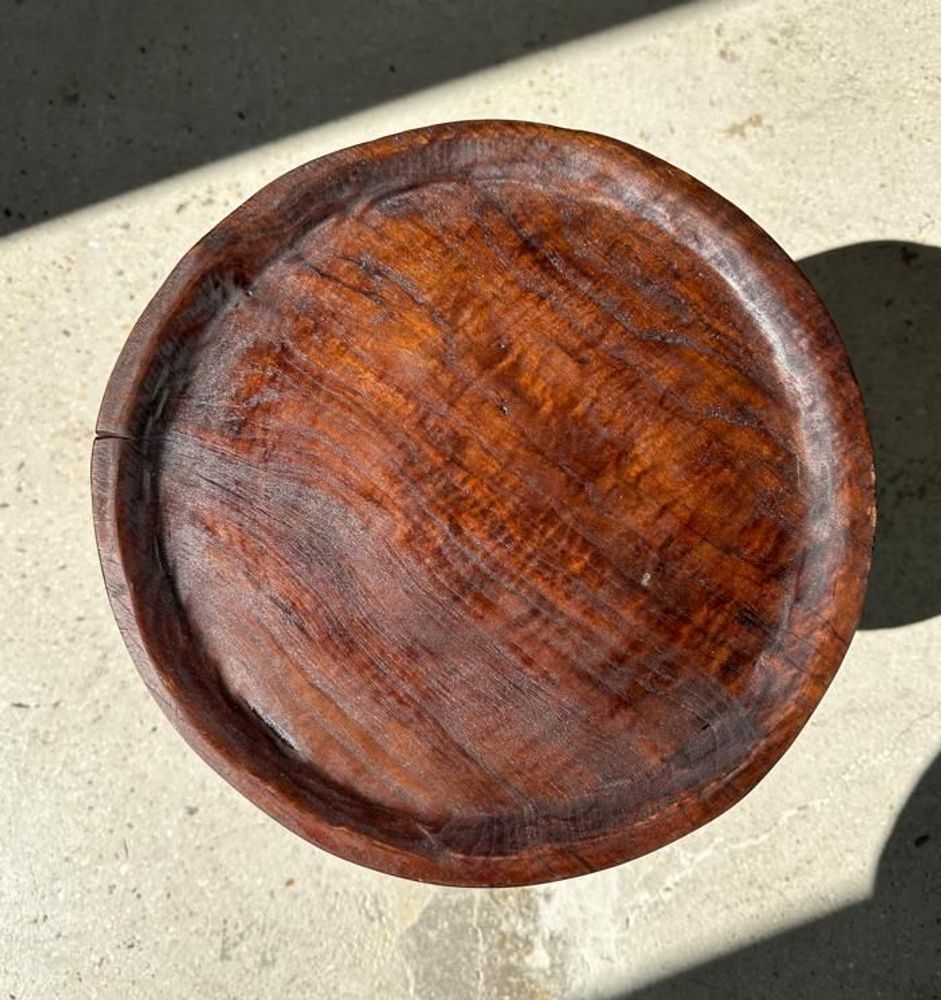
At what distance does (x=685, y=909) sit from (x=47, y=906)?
1.42m

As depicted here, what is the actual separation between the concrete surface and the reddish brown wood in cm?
86

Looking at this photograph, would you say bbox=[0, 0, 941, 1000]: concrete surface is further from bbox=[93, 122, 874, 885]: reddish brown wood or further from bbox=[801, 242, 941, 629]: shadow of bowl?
bbox=[93, 122, 874, 885]: reddish brown wood

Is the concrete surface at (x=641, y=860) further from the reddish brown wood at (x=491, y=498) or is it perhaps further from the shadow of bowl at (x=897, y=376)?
the reddish brown wood at (x=491, y=498)

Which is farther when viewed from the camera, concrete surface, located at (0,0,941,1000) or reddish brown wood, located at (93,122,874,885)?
concrete surface, located at (0,0,941,1000)

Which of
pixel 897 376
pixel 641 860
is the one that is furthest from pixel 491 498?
pixel 897 376

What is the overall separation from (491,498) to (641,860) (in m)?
1.16

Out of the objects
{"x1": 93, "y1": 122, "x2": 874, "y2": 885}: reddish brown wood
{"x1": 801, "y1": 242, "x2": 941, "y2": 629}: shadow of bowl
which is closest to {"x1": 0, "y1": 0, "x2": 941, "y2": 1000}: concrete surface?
{"x1": 801, "y1": 242, "x2": 941, "y2": 629}: shadow of bowl

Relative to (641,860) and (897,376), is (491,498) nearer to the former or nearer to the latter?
(641,860)

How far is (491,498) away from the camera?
6.03 feet

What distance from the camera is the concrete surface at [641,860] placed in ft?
8.55

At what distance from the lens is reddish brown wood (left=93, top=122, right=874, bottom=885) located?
183 cm

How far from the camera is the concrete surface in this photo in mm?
2605

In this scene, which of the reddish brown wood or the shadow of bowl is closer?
the reddish brown wood

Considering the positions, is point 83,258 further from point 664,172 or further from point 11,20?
point 664,172
